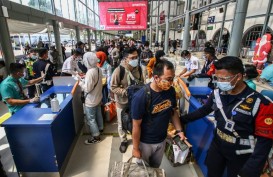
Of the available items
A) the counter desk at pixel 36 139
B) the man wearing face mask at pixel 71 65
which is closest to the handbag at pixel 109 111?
the counter desk at pixel 36 139

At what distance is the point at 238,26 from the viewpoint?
9.85 feet

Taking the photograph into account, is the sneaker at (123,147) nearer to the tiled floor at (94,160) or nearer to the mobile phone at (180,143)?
the tiled floor at (94,160)

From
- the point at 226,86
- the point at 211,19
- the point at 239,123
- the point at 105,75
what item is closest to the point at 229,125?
the point at 239,123

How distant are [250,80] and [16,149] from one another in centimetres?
323

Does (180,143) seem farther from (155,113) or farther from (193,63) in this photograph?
(193,63)

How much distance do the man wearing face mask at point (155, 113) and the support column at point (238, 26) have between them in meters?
2.22

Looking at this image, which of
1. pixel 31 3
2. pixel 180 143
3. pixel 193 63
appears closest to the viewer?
pixel 180 143

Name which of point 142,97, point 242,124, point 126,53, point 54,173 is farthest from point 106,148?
point 242,124

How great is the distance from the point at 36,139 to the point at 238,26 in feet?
12.0

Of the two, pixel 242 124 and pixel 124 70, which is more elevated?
pixel 124 70

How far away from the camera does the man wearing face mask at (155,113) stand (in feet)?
4.89

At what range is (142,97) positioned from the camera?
149 centimetres

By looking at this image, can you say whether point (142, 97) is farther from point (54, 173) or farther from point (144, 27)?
point (144, 27)

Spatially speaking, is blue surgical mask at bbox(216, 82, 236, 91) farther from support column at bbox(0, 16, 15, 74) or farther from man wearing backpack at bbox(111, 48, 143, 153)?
support column at bbox(0, 16, 15, 74)
